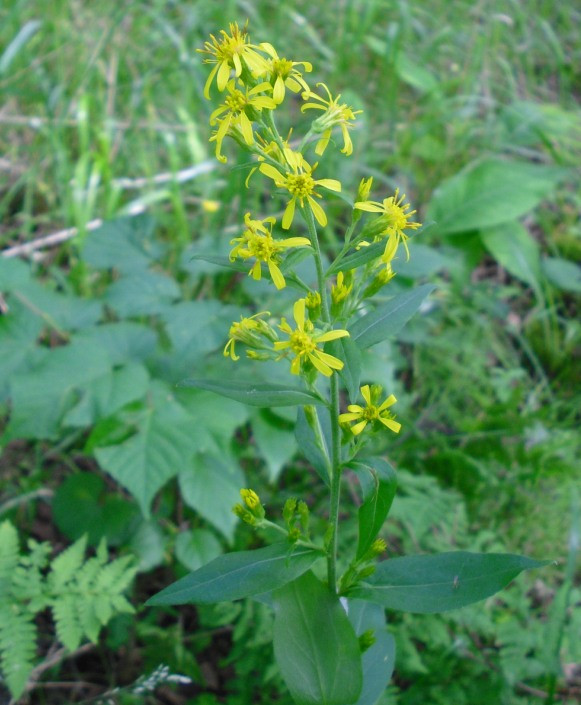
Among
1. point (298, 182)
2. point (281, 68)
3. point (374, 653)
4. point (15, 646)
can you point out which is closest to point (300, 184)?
point (298, 182)

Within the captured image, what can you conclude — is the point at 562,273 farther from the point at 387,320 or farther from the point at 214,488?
the point at 387,320

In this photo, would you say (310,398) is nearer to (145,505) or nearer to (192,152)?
(145,505)

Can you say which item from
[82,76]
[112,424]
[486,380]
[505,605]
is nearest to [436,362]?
[486,380]

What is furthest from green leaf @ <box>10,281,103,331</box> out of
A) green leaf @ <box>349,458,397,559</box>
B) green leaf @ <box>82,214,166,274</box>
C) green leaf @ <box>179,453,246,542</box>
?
green leaf @ <box>349,458,397,559</box>

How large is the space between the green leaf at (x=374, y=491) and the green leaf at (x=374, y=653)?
32 cm

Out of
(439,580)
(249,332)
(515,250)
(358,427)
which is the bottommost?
(515,250)

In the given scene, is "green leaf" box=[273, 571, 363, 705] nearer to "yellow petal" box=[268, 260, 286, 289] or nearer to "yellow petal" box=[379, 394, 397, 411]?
"yellow petal" box=[379, 394, 397, 411]

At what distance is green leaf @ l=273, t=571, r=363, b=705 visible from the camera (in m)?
1.18

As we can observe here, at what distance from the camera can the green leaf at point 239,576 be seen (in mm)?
1113

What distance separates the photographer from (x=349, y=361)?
42.6 inches

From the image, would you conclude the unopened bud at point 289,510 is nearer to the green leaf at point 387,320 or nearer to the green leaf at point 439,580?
the green leaf at point 439,580

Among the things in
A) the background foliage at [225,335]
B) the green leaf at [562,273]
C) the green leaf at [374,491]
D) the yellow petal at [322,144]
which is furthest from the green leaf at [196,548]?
the green leaf at [562,273]

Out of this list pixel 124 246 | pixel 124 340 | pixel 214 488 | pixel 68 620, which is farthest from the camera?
pixel 124 246

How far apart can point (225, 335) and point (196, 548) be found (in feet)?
2.15
